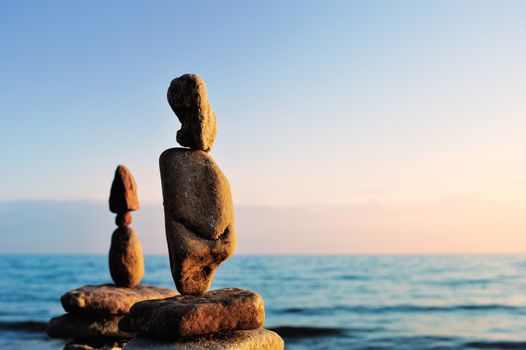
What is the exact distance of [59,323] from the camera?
8383 millimetres

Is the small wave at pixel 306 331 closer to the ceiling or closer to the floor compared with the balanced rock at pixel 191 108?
closer to the floor

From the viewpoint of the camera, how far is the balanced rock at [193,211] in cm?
534

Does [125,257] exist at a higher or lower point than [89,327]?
higher

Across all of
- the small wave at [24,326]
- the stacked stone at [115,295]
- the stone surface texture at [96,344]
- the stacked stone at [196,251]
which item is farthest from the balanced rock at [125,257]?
the small wave at [24,326]

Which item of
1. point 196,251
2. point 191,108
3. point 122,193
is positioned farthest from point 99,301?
point 191,108

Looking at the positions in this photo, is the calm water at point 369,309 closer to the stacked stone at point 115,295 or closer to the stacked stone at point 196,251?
the stacked stone at point 115,295

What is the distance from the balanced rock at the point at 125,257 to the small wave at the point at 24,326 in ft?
25.6

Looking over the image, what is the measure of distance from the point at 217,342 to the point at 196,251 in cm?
83

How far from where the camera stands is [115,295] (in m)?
8.17

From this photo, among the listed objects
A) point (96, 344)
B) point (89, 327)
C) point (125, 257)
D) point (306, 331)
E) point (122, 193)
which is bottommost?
point (306, 331)

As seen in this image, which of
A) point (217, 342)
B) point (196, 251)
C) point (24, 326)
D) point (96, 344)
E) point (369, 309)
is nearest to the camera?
point (217, 342)

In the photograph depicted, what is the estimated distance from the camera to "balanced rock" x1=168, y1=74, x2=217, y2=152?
5.55m

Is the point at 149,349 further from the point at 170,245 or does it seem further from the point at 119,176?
the point at 119,176

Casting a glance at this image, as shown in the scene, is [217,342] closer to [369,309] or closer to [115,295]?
[115,295]
